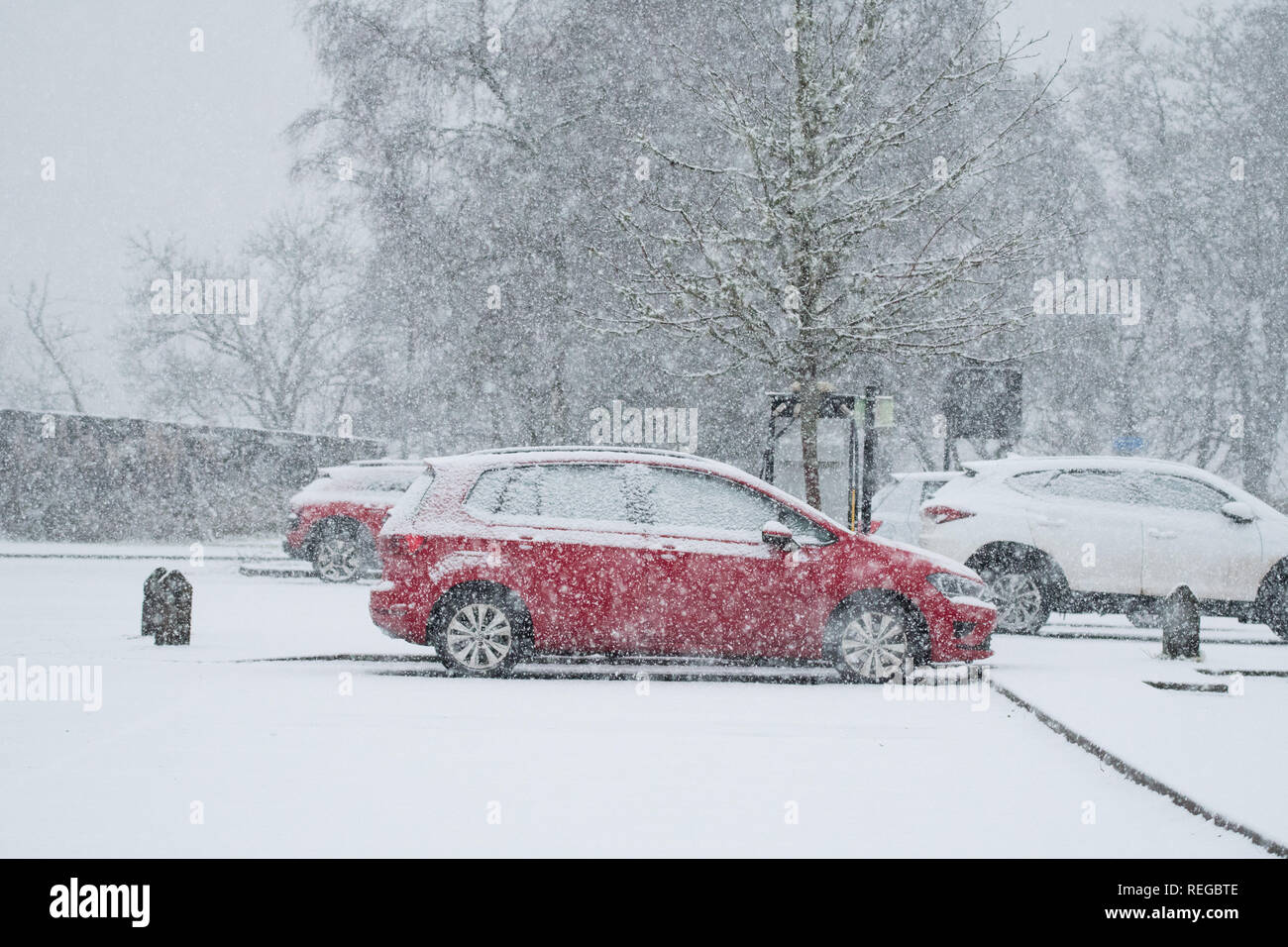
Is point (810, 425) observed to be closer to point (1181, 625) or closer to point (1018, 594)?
point (1018, 594)

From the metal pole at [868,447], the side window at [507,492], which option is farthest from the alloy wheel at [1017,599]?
the side window at [507,492]

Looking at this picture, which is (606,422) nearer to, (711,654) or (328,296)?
(711,654)

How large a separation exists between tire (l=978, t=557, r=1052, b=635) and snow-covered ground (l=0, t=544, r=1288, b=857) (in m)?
2.00

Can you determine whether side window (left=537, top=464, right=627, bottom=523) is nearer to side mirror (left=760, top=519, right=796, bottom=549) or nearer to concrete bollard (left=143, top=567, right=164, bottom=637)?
side mirror (left=760, top=519, right=796, bottom=549)

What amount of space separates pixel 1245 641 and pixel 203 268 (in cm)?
4814

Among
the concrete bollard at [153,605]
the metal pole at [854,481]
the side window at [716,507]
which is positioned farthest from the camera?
the metal pole at [854,481]

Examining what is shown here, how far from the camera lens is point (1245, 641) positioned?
50.4ft

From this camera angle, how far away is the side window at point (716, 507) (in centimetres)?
1101

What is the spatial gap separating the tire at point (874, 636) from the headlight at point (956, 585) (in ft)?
1.02

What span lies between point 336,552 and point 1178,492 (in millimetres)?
12089

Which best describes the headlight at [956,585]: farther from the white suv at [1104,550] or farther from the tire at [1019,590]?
the tire at [1019,590]

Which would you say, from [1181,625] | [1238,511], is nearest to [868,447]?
[1238,511]

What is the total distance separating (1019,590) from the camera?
14836 mm
